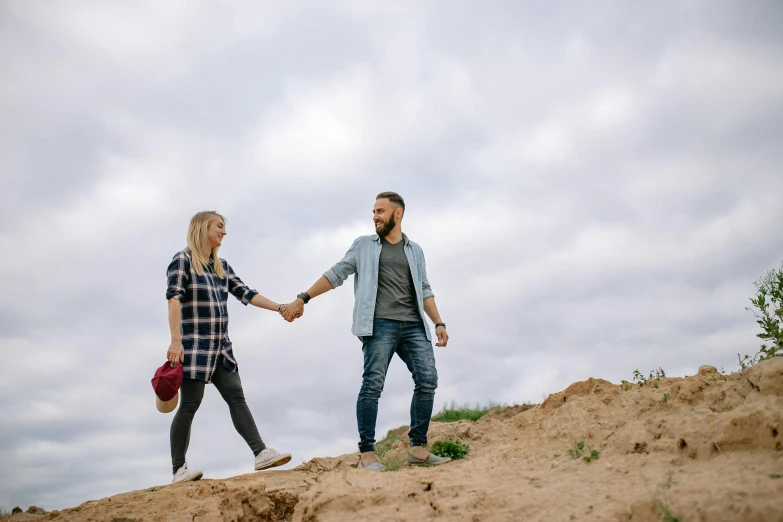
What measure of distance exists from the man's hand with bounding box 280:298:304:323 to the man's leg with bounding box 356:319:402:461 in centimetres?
98

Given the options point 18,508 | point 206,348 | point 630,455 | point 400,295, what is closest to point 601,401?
point 630,455

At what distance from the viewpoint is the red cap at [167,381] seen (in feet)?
19.8

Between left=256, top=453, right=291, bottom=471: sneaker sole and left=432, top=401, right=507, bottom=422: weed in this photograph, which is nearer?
left=256, top=453, right=291, bottom=471: sneaker sole

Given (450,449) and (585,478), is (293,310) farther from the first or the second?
(585,478)

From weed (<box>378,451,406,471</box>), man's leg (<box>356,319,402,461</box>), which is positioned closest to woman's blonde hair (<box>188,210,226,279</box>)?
man's leg (<box>356,319,402,461</box>)

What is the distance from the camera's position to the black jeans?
20.6ft

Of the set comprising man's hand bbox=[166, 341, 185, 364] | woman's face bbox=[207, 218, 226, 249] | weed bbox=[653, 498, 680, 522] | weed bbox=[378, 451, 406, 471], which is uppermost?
woman's face bbox=[207, 218, 226, 249]

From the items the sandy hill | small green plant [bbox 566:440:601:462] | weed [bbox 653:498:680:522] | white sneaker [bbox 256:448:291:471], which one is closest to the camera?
weed [bbox 653:498:680:522]

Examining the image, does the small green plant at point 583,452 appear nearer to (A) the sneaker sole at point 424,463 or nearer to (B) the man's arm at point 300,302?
(A) the sneaker sole at point 424,463

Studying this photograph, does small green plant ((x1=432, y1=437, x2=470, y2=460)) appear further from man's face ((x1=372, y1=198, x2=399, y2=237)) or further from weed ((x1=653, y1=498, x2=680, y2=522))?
weed ((x1=653, y1=498, x2=680, y2=522))

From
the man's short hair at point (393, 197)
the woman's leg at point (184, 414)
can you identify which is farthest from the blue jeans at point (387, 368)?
the woman's leg at point (184, 414)

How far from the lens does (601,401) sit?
661 centimetres

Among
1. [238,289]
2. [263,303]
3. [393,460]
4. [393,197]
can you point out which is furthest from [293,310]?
[393,460]

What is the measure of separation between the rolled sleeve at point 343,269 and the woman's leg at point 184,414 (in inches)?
68.1
